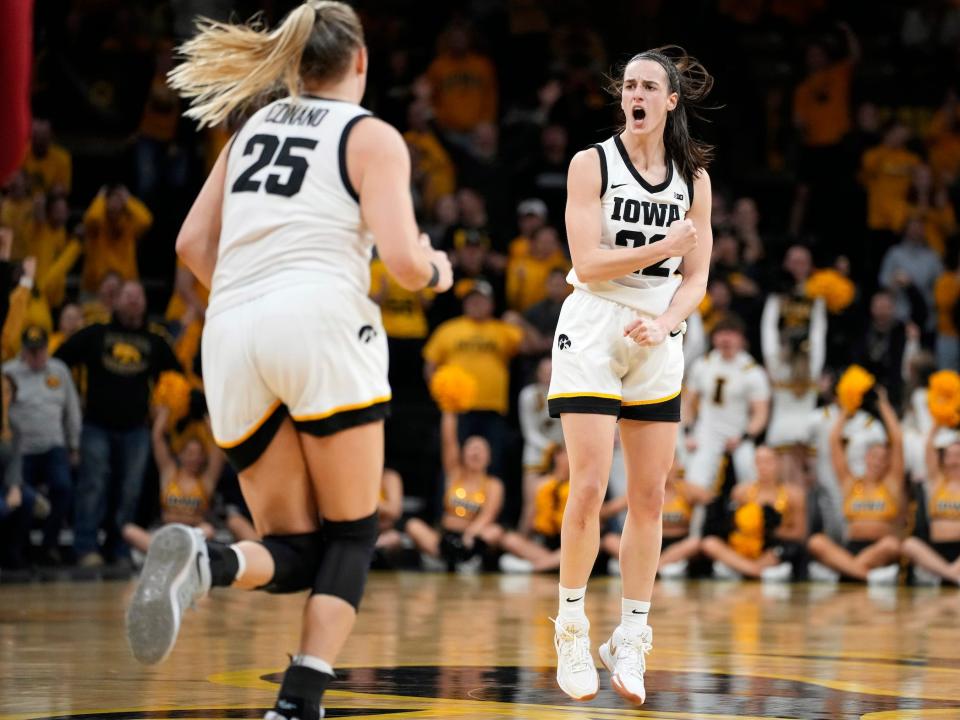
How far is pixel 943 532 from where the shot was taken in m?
13.7

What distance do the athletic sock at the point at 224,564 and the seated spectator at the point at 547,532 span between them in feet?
33.0

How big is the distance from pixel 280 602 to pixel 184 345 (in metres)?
4.95

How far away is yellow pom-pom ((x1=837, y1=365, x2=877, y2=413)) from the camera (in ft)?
46.5

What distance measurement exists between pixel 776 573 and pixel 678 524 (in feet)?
3.31

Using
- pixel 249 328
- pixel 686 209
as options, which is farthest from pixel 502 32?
pixel 249 328

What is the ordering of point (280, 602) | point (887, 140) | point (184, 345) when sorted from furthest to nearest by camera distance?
point (887, 140), point (184, 345), point (280, 602)

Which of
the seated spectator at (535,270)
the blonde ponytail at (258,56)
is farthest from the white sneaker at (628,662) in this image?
the seated spectator at (535,270)

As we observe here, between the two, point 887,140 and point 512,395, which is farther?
point 887,140

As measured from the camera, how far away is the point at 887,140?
18219 mm

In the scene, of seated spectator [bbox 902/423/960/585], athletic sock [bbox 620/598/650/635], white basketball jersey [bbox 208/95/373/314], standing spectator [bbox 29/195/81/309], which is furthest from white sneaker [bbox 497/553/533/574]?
white basketball jersey [bbox 208/95/373/314]

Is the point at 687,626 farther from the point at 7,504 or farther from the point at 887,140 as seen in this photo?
the point at 887,140

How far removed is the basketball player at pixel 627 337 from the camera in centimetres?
612

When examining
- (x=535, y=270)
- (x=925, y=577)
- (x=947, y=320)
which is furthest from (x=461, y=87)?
(x=925, y=577)

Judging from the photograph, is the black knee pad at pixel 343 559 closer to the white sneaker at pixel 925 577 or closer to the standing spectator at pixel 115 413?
the standing spectator at pixel 115 413
